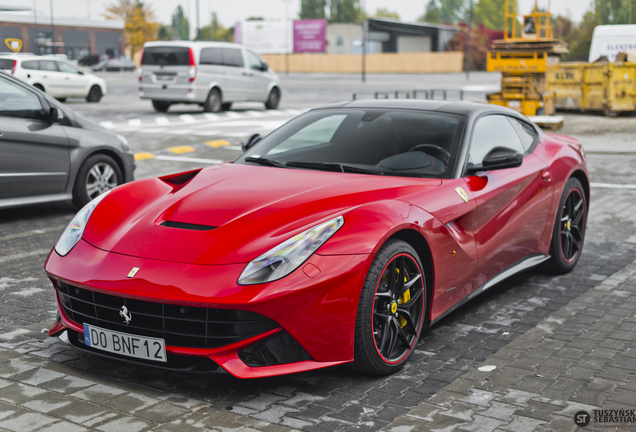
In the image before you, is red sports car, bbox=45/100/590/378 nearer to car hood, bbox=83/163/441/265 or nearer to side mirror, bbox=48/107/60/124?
car hood, bbox=83/163/441/265

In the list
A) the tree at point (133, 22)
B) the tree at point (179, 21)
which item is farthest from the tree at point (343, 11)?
the tree at point (179, 21)

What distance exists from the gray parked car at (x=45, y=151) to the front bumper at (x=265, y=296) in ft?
13.3

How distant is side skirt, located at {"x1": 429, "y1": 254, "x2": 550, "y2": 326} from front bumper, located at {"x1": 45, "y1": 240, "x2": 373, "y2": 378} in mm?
891

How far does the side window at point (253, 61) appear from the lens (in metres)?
22.3

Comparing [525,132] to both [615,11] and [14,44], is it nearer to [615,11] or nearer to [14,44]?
[14,44]

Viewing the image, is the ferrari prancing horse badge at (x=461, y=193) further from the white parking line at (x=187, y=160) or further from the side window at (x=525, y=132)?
the white parking line at (x=187, y=160)

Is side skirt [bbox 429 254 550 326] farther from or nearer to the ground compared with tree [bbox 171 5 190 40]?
nearer to the ground

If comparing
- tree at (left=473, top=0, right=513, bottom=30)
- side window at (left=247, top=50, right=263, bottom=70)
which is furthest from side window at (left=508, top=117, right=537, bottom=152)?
tree at (left=473, top=0, right=513, bottom=30)

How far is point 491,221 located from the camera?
174 inches

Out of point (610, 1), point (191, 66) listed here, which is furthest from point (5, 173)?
point (610, 1)

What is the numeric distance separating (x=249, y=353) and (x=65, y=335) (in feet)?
3.38

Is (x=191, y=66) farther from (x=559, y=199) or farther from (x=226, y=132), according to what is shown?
(x=559, y=199)

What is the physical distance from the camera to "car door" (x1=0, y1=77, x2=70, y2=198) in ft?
22.4

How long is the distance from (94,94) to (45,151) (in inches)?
745
